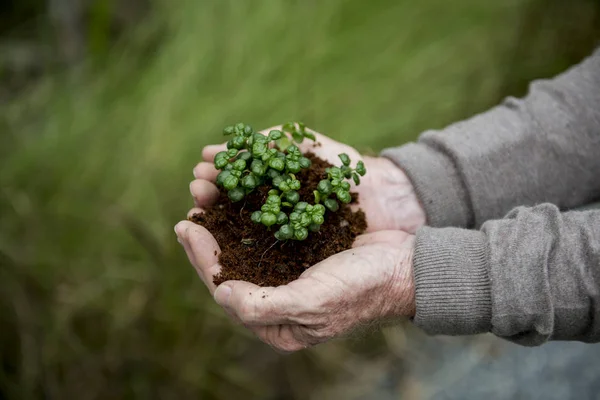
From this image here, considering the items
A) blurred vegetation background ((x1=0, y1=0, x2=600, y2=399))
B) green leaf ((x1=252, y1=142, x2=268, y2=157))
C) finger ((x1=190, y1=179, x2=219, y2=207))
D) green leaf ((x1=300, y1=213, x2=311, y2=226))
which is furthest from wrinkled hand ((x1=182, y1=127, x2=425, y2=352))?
blurred vegetation background ((x1=0, y1=0, x2=600, y2=399))

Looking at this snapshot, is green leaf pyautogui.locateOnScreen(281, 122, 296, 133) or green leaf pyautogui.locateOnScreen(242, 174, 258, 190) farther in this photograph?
green leaf pyautogui.locateOnScreen(281, 122, 296, 133)

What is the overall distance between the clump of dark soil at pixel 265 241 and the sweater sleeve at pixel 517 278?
0.22 m

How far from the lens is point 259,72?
2525mm

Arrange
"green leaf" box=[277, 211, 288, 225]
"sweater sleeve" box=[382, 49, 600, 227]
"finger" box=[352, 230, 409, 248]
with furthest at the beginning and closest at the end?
"sweater sleeve" box=[382, 49, 600, 227] < "finger" box=[352, 230, 409, 248] < "green leaf" box=[277, 211, 288, 225]

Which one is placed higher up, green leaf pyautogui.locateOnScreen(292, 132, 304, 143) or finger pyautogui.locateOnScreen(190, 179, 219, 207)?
finger pyautogui.locateOnScreen(190, 179, 219, 207)

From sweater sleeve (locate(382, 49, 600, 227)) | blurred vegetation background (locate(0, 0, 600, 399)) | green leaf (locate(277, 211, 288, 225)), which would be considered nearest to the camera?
green leaf (locate(277, 211, 288, 225))

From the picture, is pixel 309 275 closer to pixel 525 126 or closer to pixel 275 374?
pixel 525 126

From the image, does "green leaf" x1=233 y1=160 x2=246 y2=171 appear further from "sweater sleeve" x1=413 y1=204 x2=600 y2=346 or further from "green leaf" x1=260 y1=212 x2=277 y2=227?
"sweater sleeve" x1=413 y1=204 x2=600 y2=346

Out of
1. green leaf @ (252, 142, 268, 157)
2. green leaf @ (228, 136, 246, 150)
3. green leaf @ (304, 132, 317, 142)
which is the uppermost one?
green leaf @ (228, 136, 246, 150)

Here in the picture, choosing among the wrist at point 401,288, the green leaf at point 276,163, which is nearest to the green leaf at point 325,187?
the green leaf at point 276,163

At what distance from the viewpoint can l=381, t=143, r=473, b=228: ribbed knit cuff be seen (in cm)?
167

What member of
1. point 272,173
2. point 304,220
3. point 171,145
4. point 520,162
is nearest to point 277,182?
point 272,173

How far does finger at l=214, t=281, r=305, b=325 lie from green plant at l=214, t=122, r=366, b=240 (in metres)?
0.14

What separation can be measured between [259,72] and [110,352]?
4.01 ft
